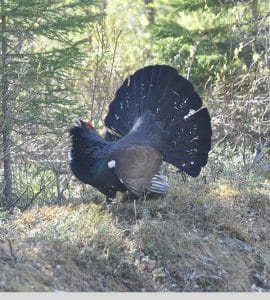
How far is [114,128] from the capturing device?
9.88 metres

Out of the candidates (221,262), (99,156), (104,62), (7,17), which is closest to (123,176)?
(99,156)

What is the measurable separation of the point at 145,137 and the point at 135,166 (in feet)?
2.32

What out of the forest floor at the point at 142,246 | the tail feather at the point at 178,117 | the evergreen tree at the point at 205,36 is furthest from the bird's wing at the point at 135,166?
the evergreen tree at the point at 205,36

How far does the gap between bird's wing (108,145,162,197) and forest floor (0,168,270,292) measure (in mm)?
248

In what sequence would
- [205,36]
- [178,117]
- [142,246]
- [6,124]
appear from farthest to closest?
[205,36]
[6,124]
[178,117]
[142,246]

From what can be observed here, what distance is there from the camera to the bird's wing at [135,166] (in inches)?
329

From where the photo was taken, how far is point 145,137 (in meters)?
9.11

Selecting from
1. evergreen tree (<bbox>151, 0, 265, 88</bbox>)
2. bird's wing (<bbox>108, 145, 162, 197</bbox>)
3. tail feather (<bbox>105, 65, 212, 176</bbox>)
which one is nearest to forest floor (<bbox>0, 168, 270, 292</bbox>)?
bird's wing (<bbox>108, 145, 162, 197</bbox>)

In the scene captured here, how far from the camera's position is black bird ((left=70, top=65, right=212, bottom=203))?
839 centimetres

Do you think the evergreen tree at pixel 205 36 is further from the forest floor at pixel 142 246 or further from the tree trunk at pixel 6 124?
the forest floor at pixel 142 246

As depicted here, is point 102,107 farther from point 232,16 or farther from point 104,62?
point 232,16

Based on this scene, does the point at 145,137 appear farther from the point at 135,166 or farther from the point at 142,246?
the point at 142,246

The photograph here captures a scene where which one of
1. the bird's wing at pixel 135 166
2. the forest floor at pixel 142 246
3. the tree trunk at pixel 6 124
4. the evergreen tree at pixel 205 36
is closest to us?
the forest floor at pixel 142 246

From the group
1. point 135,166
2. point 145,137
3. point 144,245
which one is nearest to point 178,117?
point 145,137
